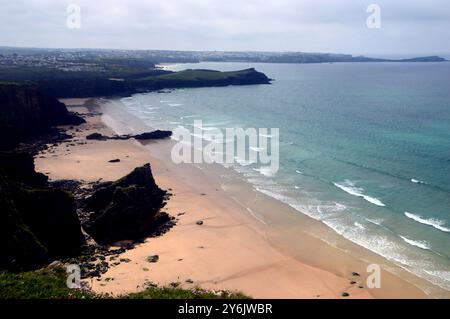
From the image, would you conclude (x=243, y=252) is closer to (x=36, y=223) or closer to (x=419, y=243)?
(x=419, y=243)

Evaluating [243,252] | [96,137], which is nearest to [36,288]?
[243,252]

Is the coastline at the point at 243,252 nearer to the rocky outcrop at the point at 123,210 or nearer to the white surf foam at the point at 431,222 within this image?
the rocky outcrop at the point at 123,210

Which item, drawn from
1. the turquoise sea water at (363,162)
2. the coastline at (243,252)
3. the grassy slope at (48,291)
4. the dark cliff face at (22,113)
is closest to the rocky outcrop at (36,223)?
the coastline at (243,252)

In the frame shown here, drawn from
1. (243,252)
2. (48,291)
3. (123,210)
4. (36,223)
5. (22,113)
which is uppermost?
(22,113)

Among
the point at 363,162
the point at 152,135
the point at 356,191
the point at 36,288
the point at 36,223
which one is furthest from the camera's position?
the point at 152,135
